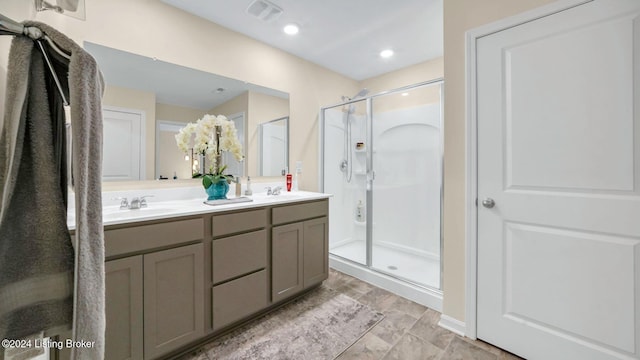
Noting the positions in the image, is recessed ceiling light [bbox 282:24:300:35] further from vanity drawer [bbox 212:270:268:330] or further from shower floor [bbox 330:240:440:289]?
shower floor [bbox 330:240:440:289]

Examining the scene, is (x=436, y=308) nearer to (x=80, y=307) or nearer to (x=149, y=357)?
(x=149, y=357)

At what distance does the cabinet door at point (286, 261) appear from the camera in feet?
6.21

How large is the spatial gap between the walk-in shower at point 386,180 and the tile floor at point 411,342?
629mm

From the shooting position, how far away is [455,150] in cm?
174

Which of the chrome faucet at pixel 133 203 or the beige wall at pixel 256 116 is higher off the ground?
the beige wall at pixel 256 116

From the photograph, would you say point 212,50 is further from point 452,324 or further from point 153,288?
point 452,324

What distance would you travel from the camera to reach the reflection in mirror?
2512 mm

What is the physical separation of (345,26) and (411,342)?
254cm

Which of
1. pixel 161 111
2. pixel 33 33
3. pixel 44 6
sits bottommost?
pixel 33 33

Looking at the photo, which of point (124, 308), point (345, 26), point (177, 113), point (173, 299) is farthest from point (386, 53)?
point (124, 308)

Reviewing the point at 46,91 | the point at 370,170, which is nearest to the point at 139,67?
the point at 46,91

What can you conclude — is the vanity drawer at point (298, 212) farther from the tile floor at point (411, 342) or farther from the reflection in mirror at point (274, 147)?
the tile floor at point (411, 342)

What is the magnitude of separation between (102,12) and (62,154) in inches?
64.4

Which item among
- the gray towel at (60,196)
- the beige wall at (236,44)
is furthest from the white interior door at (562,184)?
the gray towel at (60,196)
